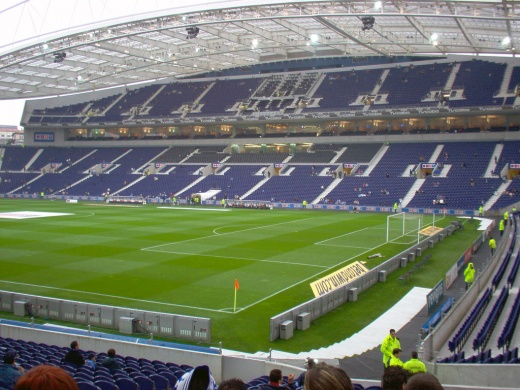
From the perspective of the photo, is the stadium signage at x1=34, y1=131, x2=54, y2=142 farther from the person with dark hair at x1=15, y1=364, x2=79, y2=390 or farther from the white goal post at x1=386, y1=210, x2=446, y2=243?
the person with dark hair at x1=15, y1=364, x2=79, y2=390

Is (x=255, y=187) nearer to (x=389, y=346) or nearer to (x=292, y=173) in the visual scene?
(x=292, y=173)

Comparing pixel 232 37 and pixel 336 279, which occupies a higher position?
pixel 232 37

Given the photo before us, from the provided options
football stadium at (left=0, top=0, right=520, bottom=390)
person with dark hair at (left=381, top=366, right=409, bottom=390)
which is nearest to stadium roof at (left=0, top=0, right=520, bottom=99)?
football stadium at (left=0, top=0, right=520, bottom=390)

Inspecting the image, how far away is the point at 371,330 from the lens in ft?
50.7

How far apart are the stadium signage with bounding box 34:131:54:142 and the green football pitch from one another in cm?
4548

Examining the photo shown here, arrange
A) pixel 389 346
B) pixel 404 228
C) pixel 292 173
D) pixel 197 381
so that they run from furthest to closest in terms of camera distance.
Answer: pixel 292 173 → pixel 404 228 → pixel 389 346 → pixel 197 381

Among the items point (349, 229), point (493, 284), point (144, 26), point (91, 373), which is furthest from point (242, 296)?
point (144, 26)

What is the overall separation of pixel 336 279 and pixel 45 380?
18.2 meters

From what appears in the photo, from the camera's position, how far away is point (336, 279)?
65.3 ft

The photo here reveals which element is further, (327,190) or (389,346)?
(327,190)

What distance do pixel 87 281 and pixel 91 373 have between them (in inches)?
554

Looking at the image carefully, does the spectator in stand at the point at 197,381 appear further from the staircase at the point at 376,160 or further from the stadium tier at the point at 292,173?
the staircase at the point at 376,160

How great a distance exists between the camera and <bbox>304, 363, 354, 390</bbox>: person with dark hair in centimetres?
251

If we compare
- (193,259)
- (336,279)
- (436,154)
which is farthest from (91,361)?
(436,154)
